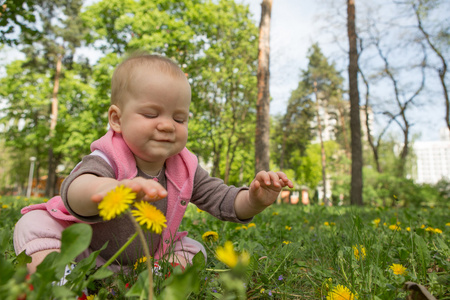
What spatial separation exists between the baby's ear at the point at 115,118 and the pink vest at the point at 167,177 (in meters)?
0.04

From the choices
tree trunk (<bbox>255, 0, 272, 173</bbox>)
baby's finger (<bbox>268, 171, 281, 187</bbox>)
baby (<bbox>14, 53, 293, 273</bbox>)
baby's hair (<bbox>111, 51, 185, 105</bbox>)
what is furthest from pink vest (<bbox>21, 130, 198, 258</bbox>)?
tree trunk (<bbox>255, 0, 272, 173</bbox>)

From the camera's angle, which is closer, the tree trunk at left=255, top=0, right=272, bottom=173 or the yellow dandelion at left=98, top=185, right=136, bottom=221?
the yellow dandelion at left=98, top=185, right=136, bottom=221

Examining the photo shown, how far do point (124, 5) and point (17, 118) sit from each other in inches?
440

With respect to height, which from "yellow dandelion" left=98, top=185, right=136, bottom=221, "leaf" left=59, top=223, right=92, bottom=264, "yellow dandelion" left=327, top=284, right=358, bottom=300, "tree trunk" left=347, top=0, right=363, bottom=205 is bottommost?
"yellow dandelion" left=327, top=284, right=358, bottom=300

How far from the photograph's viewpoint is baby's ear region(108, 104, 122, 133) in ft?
5.43

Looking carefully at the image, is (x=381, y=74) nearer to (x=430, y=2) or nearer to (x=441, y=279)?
(x=430, y=2)

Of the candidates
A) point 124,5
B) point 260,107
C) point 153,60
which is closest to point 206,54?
point 124,5

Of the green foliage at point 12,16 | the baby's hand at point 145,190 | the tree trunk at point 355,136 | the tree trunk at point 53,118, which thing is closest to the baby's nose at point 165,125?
the baby's hand at point 145,190

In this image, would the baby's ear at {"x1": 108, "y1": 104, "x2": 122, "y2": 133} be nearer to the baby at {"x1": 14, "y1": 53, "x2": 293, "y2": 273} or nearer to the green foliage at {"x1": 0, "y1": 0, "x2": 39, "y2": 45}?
the baby at {"x1": 14, "y1": 53, "x2": 293, "y2": 273}

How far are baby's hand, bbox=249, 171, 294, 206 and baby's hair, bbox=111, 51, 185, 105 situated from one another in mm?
657

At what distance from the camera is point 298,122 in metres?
32.9

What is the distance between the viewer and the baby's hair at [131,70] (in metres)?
1.60

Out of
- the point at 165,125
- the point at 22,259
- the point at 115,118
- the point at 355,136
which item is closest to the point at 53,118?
the point at 355,136

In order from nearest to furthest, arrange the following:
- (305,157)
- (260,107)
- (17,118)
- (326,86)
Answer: (260,107) < (17,118) < (326,86) < (305,157)
